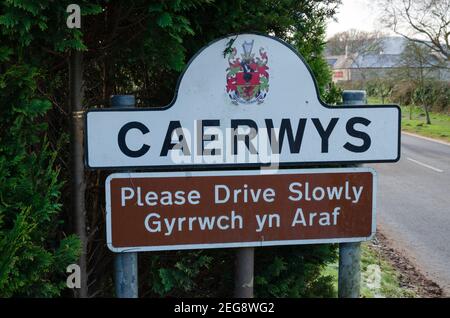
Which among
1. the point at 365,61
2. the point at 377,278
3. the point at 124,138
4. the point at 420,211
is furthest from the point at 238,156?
the point at 365,61

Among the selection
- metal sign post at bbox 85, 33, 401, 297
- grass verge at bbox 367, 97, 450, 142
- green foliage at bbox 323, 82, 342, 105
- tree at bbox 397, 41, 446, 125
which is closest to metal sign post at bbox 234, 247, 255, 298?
metal sign post at bbox 85, 33, 401, 297

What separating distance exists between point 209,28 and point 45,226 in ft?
3.74

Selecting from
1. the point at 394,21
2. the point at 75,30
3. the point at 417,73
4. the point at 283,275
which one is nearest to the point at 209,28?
the point at 75,30

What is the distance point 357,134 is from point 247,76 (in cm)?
52

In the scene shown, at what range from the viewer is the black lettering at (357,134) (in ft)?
7.23

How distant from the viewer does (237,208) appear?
215cm

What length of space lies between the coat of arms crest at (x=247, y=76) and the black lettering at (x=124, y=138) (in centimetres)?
38

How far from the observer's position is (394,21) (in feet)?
86.0

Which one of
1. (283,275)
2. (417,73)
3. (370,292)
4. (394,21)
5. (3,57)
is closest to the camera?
(3,57)

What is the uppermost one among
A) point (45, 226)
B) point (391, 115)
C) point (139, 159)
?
point (391, 115)

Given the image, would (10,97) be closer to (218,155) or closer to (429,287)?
(218,155)

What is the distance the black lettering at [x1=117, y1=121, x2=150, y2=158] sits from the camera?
2.07 m

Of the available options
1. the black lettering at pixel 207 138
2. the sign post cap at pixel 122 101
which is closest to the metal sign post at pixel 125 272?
the sign post cap at pixel 122 101

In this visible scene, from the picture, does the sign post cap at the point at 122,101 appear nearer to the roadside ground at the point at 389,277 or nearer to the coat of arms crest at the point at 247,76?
the coat of arms crest at the point at 247,76
